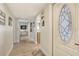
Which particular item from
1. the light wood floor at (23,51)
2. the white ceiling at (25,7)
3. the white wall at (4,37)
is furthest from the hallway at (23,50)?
the white ceiling at (25,7)

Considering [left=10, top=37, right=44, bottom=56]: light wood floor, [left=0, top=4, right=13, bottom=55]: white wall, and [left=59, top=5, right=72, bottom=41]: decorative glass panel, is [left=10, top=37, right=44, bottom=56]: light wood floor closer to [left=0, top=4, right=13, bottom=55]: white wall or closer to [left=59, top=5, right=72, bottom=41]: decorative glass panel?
[left=0, top=4, right=13, bottom=55]: white wall

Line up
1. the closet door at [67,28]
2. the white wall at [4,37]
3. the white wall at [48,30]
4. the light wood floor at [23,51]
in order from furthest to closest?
the light wood floor at [23,51] < the white wall at [48,30] < the white wall at [4,37] < the closet door at [67,28]

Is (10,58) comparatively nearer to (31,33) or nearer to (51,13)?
(51,13)

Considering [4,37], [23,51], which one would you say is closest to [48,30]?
[4,37]

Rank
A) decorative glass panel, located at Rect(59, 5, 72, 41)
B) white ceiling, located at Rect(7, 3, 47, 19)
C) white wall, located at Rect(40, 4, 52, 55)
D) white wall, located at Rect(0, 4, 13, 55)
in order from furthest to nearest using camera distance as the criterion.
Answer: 1. white ceiling, located at Rect(7, 3, 47, 19)
2. white wall, located at Rect(40, 4, 52, 55)
3. white wall, located at Rect(0, 4, 13, 55)
4. decorative glass panel, located at Rect(59, 5, 72, 41)

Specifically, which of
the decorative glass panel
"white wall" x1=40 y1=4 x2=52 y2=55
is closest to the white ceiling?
"white wall" x1=40 y1=4 x2=52 y2=55

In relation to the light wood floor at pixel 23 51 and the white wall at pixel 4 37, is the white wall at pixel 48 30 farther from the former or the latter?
the white wall at pixel 4 37

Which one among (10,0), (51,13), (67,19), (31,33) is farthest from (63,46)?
(31,33)

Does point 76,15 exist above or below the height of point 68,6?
below

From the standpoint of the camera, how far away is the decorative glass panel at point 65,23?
1840 mm

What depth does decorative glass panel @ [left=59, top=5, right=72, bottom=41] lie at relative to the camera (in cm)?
184

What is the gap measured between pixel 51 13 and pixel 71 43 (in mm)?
1234

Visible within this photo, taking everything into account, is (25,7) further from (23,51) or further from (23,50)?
(23,50)

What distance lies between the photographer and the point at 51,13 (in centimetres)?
277
